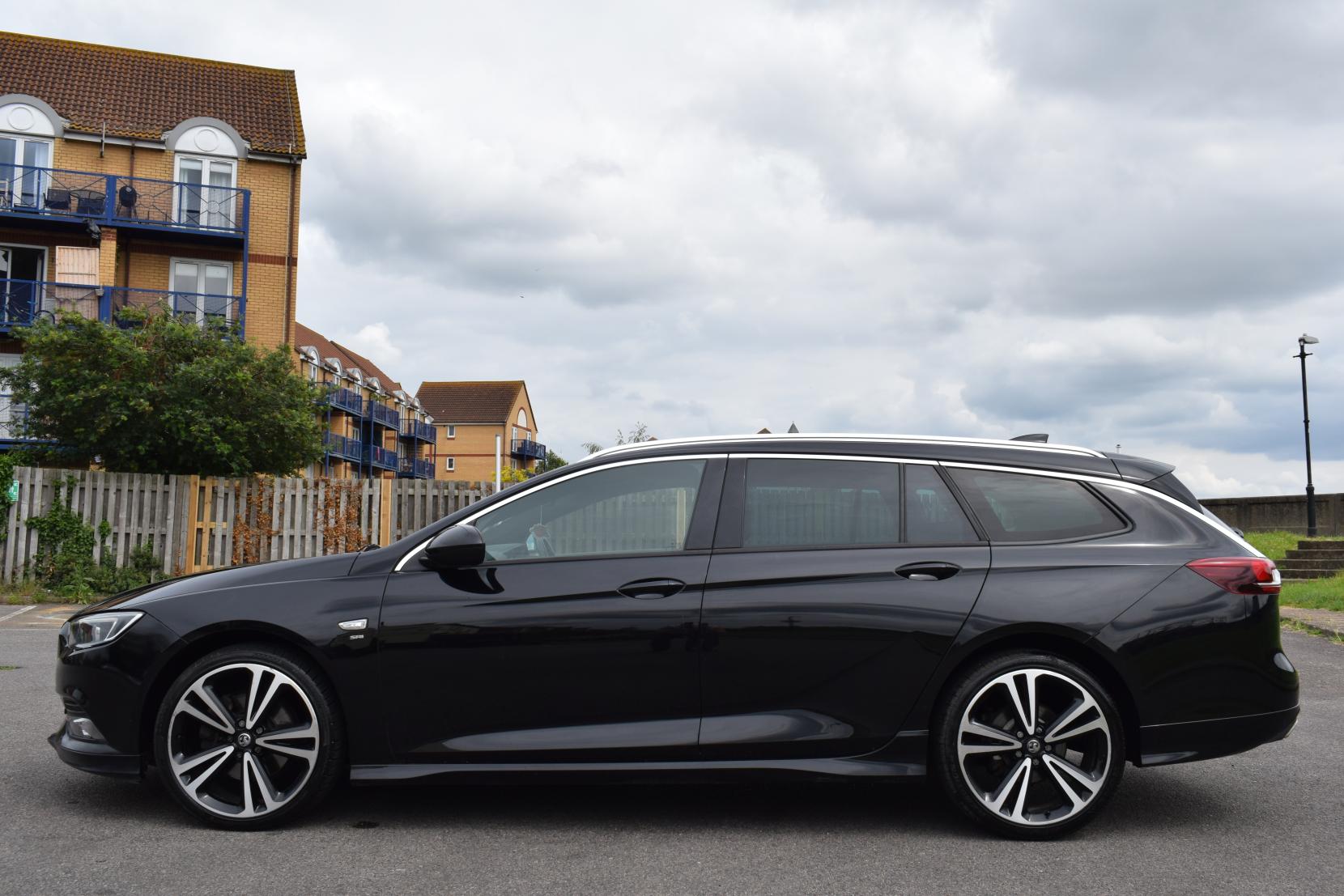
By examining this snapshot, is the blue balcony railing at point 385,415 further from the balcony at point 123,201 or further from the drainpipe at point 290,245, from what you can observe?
the balcony at point 123,201

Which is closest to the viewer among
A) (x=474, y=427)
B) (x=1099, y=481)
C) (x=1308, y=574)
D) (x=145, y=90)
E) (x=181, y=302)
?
(x=1099, y=481)

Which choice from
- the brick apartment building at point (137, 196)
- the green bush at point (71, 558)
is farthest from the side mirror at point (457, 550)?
the brick apartment building at point (137, 196)

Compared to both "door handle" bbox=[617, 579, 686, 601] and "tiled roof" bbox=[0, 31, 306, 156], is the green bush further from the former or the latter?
"tiled roof" bbox=[0, 31, 306, 156]

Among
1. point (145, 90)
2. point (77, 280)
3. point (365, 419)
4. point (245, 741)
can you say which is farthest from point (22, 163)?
point (365, 419)

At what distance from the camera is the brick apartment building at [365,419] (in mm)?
55125

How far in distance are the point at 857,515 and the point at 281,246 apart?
28999mm

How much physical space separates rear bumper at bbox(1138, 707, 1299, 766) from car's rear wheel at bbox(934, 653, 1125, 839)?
136 mm

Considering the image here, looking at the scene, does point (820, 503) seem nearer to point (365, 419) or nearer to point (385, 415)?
point (365, 419)

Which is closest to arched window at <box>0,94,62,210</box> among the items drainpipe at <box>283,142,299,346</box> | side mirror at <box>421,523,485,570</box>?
drainpipe at <box>283,142,299,346</box>

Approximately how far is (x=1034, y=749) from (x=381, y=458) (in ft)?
206

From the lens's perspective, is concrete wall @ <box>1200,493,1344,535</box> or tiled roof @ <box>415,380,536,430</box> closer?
concrete wall @ <box>1200,493,1344,535</box>

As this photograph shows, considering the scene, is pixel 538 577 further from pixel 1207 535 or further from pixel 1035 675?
pixel 1207 535

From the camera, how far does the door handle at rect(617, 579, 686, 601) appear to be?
4.18m

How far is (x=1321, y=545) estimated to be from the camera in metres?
23.1
